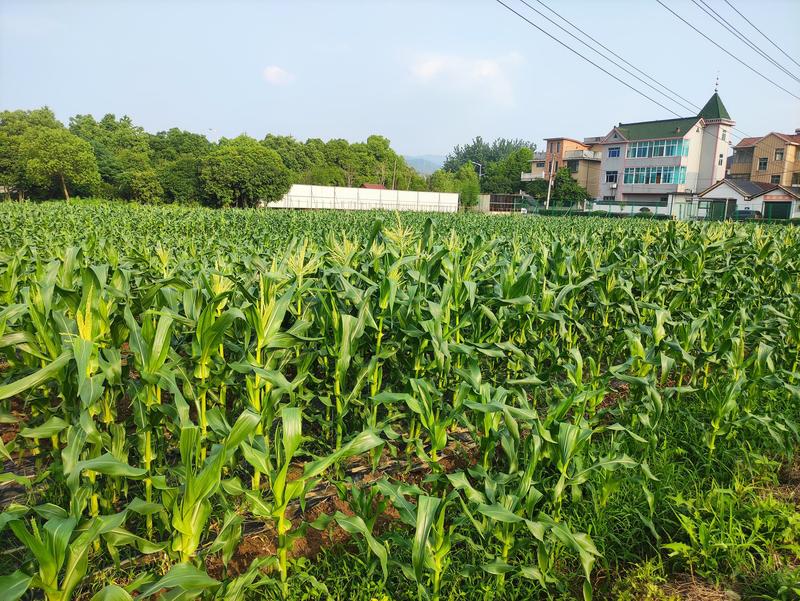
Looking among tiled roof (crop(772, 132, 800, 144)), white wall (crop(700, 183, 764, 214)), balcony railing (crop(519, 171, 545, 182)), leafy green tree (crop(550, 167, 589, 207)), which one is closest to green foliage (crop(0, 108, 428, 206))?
balcony railing (crop(519, 171, 545, 182))

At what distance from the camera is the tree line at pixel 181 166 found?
42.5 meters

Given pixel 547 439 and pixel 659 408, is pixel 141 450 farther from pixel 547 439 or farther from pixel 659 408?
pixel 659 408

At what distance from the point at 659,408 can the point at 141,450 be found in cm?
300

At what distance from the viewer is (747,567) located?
2.26 m

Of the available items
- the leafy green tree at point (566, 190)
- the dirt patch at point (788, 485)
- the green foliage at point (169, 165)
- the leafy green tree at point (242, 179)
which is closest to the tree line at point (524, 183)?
the leafy green tree at point (566, 190)

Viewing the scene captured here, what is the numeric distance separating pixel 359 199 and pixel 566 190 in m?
26.7

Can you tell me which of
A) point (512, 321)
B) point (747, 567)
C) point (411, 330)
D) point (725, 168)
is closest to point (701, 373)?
point (512, 321)

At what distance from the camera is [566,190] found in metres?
61.4

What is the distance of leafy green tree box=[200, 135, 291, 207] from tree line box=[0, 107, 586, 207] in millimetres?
85

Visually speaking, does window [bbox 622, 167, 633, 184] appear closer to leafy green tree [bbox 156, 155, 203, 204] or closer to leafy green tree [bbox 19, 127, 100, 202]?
leafy green tree [bbox 156, 155, 203, 204]

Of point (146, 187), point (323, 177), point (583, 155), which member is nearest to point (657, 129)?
point (583, 155)

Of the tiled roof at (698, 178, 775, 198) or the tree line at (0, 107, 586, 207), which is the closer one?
the tree line at (0, 107, 586, 207)

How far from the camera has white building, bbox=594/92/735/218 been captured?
53062 mm

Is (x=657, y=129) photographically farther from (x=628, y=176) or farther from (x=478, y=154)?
(x=478, y=154)
